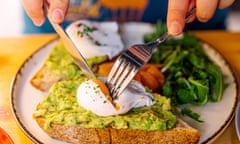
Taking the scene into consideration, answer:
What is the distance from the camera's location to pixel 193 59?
1.96m

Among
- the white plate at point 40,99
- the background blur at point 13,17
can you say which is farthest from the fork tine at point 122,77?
the background blur at point 13,17

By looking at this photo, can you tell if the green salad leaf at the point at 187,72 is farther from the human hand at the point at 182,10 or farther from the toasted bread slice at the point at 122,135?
the human hand at the point at 182,10

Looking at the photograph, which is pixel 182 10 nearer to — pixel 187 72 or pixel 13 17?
pixel 187 72

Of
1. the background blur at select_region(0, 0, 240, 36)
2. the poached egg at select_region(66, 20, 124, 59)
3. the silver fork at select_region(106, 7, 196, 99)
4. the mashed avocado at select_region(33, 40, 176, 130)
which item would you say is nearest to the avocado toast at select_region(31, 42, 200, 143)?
the mashed avocado at select_region(33, 40, 176, 130)

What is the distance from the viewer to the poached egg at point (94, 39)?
1.89 meters

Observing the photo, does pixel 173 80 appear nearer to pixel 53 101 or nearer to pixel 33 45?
pixel 53 101

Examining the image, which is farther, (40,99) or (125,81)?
(40,99)

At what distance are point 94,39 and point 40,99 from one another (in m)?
0.33

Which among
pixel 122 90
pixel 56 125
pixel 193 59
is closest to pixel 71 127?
pixel 56 125

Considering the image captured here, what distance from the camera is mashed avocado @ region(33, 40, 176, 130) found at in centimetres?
157

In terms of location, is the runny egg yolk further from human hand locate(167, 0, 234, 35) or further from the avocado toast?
A: human hand locate(167, 0, 234, 35)

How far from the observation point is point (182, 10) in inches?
61.8

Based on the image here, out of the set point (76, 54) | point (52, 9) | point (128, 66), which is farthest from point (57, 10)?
point (128, 66)

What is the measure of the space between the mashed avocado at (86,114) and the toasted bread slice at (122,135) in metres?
0.02
